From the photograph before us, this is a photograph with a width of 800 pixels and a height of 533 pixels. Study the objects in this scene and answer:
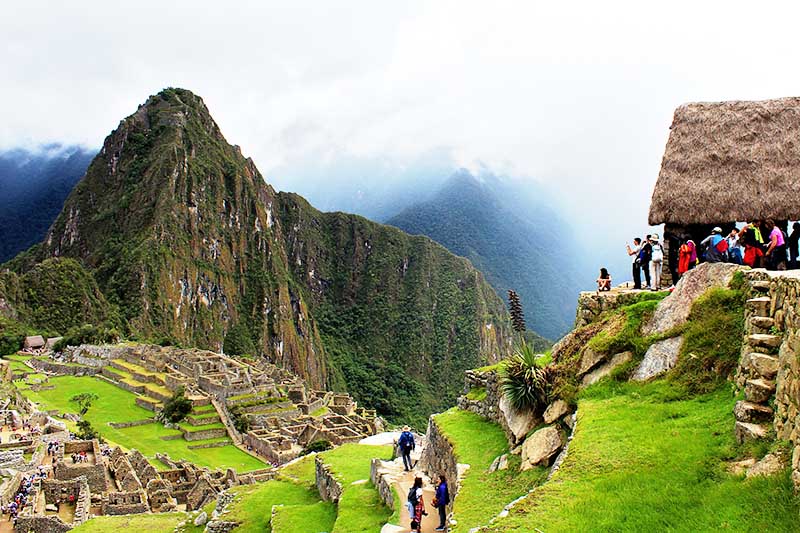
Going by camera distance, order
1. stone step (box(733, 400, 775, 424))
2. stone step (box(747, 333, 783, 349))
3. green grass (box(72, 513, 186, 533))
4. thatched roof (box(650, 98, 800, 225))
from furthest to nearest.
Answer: green grass (box(72, 513, 186, 533)) → thatched roof (box(650, 98, 800, 225)) → stone step (box(747, 333, 783, 349)) → stone step (box(733, 400, 775, 424))

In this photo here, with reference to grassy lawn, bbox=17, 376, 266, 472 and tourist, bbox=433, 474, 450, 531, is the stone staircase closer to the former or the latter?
tourist, bbox=433, 474, 450, 531

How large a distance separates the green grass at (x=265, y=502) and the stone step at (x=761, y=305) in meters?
Answer: 10.4

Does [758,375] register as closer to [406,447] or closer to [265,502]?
[406,447]

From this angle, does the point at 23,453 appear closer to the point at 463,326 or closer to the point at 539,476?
the point at 539,476

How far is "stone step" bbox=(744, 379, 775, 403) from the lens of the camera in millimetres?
7719

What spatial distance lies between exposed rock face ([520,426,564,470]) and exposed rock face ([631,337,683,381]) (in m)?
1.60

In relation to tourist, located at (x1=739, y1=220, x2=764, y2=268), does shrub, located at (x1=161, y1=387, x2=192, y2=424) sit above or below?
below

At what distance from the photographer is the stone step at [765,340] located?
7.89 m

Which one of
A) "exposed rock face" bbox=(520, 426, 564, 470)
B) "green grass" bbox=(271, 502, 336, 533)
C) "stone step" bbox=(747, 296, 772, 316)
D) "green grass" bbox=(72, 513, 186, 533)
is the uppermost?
"stone step" bbox=(747, 296, 772, 316)

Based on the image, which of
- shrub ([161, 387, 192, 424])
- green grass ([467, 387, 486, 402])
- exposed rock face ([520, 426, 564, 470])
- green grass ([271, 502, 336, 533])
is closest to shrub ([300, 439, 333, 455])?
shrub ([161, 387, 192, 424])

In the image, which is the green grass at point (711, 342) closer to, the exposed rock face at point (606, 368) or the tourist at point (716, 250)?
the exposed rock face at point (606, 368)

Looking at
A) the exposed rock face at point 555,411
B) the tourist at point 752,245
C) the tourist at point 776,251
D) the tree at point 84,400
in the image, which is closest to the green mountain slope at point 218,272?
the tree at point 84,400

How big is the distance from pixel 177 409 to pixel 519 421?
39.8 meters

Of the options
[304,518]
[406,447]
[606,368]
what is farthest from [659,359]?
[304,518]
